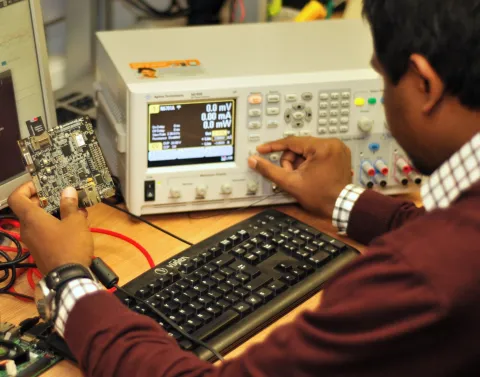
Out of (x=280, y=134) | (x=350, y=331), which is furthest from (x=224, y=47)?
(x=350, y=331)

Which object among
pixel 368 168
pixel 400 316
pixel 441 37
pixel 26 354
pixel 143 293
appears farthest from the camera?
pixel 368 168

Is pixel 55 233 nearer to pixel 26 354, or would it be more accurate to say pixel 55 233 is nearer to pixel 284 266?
pixel 26 354

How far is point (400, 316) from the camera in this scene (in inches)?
31.9

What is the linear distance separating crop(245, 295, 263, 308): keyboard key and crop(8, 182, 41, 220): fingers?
0.37m

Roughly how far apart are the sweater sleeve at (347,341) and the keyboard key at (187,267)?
279 millimetres

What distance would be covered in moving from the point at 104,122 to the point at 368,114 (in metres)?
0.55

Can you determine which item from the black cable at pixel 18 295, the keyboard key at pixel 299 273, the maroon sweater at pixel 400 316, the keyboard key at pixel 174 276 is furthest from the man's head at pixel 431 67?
the black cable at pixel 18 295

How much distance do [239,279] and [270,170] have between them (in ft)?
1.02

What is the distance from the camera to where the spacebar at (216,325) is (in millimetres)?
1156

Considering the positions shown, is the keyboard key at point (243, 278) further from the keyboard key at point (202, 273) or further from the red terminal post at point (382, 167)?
the red terminal post at point (382, 167)

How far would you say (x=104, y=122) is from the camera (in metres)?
1.66

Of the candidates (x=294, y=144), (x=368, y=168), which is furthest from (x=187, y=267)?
(x=368, y=168)

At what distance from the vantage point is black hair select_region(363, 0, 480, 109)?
0.90 meters

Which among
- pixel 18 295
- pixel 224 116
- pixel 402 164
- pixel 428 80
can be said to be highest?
pixel 428 80
